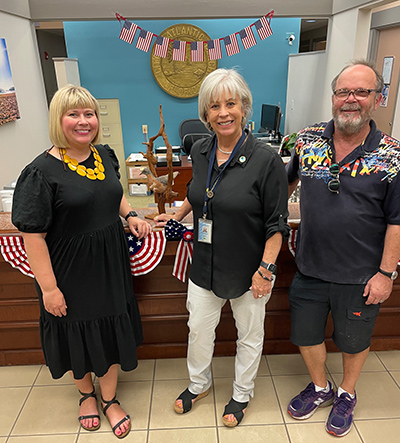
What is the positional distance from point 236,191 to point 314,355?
107 centimetres

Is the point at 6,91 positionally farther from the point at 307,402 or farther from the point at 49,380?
the point at 307,402

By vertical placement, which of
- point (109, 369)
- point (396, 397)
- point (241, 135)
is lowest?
point (396, 397)

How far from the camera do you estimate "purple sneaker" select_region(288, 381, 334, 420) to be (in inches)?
80.0

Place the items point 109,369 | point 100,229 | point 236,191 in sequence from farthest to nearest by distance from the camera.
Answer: point 109,369
point 100,229
point 236,191

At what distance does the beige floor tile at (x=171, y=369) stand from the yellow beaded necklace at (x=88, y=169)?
1393mm

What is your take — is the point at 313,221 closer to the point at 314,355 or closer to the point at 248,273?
the point at 248,273

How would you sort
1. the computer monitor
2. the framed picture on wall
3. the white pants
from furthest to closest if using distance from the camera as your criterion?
the computer monitor
the framed picture on wall
the white pants

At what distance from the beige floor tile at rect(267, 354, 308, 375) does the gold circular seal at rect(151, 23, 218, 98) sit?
469 cm

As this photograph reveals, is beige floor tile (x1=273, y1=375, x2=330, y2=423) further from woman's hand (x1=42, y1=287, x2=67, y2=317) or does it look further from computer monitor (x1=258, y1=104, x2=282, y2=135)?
computer monitor (x1=258, y1=104, x2=282, y2=135)

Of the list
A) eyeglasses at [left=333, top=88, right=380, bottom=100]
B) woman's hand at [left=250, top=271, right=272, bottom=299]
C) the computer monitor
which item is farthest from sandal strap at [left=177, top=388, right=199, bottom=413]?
the computer monitor

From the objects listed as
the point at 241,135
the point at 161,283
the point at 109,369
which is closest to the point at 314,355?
the point at 161,283

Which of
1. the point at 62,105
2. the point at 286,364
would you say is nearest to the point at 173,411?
the point at 286,364

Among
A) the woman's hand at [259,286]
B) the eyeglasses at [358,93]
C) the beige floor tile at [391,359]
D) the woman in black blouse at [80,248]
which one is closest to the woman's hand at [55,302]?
the woman in black blouse at [80,248]

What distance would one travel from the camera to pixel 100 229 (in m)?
1.65
